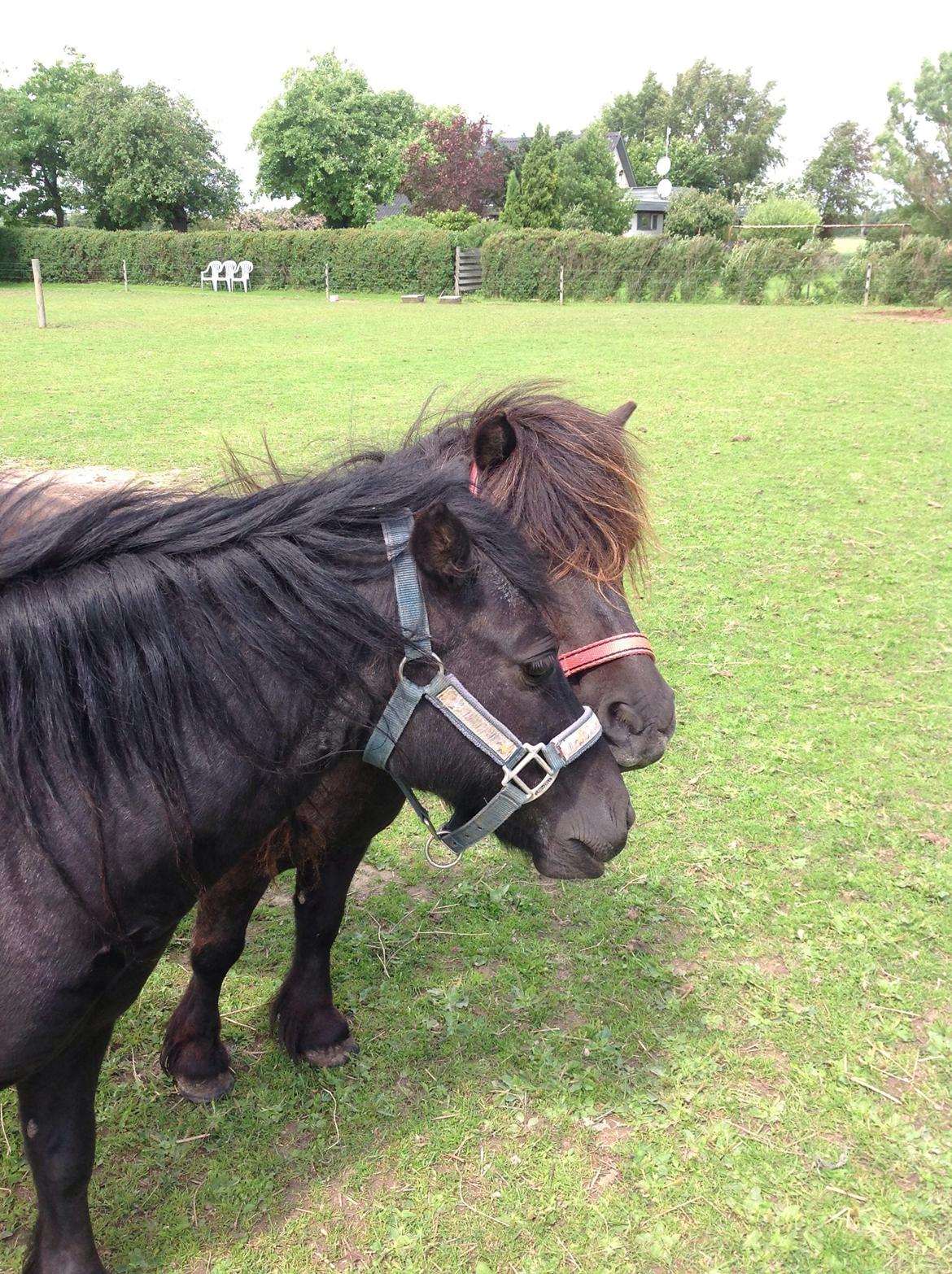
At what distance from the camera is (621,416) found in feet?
11.1

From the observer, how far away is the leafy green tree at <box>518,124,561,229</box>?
4525 centimetres

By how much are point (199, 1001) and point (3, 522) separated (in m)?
1.73

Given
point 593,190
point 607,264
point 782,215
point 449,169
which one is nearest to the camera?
point 607,264

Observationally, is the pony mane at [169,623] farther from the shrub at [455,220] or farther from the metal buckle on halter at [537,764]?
the shrub at [455,220]

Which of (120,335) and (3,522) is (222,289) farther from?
(3,522)

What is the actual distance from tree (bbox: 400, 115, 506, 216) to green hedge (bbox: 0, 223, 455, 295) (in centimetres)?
1417

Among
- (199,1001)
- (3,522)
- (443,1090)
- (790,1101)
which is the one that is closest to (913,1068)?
(790,1101)

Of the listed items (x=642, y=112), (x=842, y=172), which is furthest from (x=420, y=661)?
(x=642, y=112)

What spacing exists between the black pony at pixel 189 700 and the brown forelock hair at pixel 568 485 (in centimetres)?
60

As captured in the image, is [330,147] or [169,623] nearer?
[169,623]

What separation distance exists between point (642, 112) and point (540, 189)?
63209mm

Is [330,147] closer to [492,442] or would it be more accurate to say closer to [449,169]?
[449,169]

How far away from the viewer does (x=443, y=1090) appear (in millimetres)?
3002

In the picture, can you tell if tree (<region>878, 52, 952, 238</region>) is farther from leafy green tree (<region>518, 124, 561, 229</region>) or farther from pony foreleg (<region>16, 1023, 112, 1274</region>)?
pony foreleg (<region>16, 1023, 112, 1274</region>)
